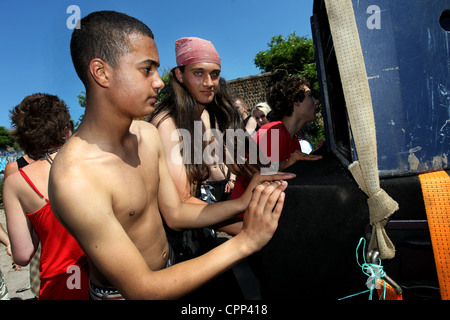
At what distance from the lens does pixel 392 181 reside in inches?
41.0

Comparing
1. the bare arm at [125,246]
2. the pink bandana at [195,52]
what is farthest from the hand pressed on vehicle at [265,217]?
the pink bandana at [195,52]

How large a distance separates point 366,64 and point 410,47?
Answer: 0.16 meters

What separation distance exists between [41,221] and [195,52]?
1.65 m

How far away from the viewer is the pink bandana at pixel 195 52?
212 cm

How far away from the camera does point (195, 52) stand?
6.95ft

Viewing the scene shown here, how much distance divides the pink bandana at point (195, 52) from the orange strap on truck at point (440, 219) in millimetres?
1726

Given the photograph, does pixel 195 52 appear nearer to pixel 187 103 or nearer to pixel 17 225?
pixel 187 103

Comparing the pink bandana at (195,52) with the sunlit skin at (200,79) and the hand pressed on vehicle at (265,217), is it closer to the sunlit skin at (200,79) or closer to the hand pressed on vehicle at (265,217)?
the sunlit skin at (200,79)

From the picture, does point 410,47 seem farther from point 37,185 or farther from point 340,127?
point 37,185

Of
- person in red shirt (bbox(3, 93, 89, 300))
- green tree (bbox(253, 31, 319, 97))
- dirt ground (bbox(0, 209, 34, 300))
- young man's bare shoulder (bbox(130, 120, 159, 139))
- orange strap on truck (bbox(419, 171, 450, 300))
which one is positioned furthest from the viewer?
green tree (bbox(253, 31, 319, 97))

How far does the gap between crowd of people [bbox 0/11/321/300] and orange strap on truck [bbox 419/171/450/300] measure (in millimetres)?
518

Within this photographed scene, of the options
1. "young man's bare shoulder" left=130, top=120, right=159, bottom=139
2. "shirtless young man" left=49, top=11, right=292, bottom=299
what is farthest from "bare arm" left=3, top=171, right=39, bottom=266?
"young man's bare shoulder" left=130, top=120, right=159, bottom=139

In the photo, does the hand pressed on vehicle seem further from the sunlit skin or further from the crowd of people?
the sunlit skin

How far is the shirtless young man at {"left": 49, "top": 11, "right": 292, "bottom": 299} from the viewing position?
1.01 m
